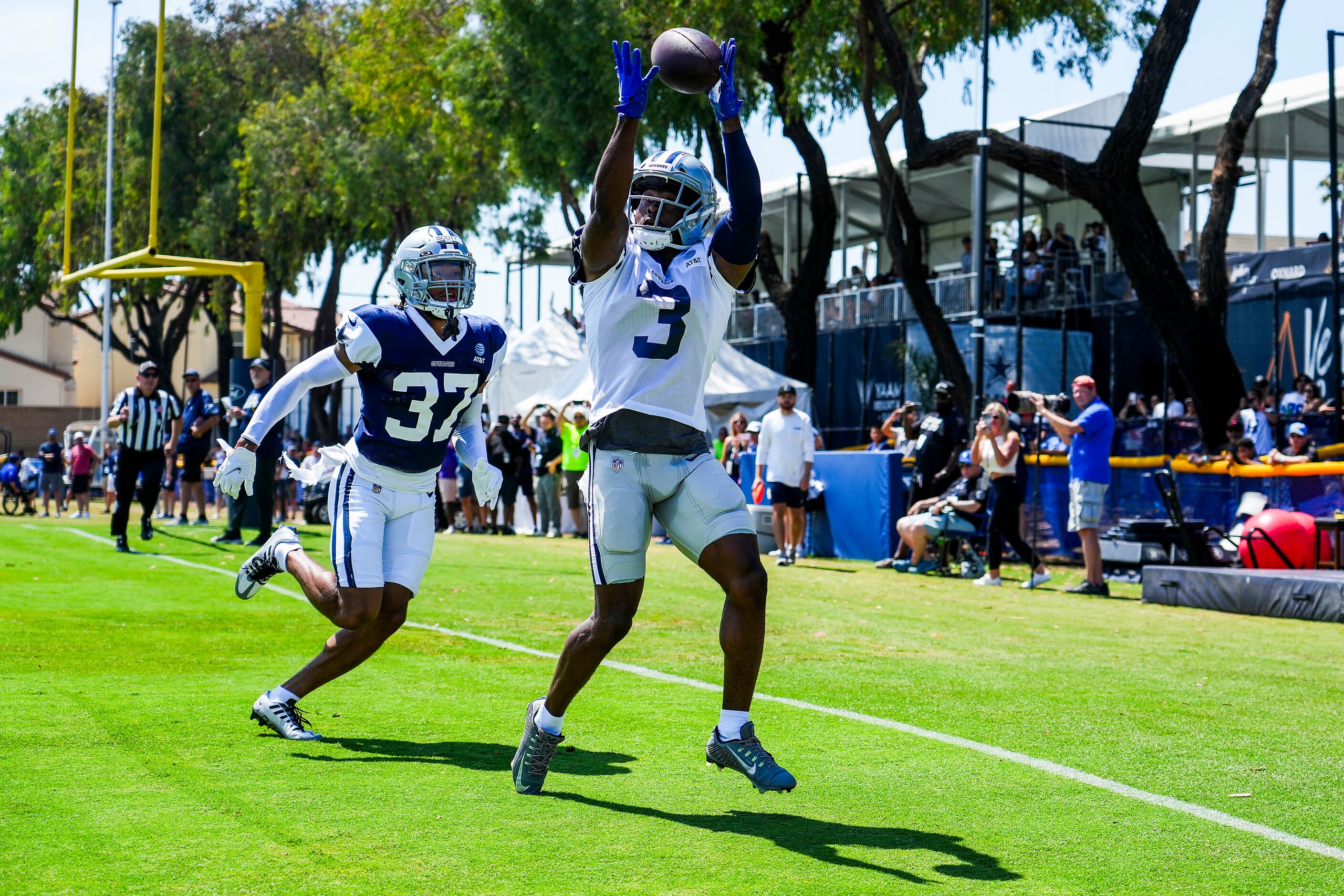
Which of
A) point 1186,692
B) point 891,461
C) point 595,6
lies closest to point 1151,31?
point 595,6

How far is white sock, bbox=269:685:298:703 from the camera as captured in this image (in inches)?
241

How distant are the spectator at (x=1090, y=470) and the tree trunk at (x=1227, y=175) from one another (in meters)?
5.87

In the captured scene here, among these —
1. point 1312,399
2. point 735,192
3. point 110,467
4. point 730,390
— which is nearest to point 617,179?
point 735,192

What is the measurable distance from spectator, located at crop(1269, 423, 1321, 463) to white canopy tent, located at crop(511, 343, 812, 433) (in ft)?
35.7

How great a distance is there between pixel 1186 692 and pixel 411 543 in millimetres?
4110

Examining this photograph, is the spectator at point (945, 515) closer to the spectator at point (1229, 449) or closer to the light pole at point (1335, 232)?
the spectator at point (1229, 449)

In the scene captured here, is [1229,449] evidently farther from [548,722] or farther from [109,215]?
[109,215]

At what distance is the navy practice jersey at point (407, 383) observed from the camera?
6215 millimetres

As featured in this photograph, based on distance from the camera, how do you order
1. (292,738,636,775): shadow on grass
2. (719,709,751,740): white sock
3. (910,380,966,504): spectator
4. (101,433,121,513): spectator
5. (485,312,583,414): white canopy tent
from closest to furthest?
(719,709,751,740): white sock
(292,738,636,775): shadow on grass
(910,380,966,504): spectator
(101,433,121,513): spectator
(485,312,583,414): white canopy tent

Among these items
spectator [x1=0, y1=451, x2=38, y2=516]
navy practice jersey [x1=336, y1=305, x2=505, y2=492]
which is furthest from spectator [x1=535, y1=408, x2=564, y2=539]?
navy practice jersey [x1=336, y1=305, x2=505, y2=492]

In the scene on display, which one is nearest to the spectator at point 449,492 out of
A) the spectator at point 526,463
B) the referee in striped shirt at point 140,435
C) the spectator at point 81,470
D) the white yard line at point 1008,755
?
the spectator at point 526,463

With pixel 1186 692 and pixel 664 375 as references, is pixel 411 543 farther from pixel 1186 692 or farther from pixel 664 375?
pixel 1186 692

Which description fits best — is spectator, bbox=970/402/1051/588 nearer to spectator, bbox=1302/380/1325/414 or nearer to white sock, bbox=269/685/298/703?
spectator, bbox=1302/380/1325/414

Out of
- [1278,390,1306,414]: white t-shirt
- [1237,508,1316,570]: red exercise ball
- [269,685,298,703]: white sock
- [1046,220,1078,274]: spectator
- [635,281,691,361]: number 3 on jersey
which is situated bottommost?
[269,685,298,703]: white sock
